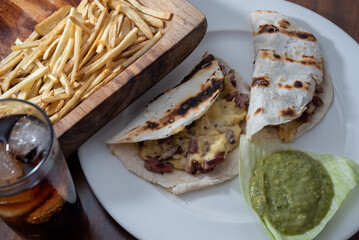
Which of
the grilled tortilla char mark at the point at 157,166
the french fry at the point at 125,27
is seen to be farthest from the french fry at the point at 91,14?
the grilled tortilla char mark at the point at 157,166

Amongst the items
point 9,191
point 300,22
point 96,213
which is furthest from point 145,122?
point 300,22

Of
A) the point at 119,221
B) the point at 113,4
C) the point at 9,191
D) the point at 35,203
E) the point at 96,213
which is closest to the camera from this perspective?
the point at 9,191

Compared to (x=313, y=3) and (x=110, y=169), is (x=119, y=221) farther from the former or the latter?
(x=313, y=3)

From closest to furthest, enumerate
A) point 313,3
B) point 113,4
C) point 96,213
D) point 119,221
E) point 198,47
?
point 119,221 → point 96,213 → point 113,4 → point 198,47 → point 313,3

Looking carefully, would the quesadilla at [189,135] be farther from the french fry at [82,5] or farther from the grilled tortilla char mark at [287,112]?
the french fry at [82,5]

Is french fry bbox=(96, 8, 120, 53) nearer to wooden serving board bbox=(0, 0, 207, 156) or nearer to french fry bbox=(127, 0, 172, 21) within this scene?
french fry bbox=(127, 0, 172, 21)

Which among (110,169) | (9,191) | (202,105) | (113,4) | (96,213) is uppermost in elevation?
(113,4)
